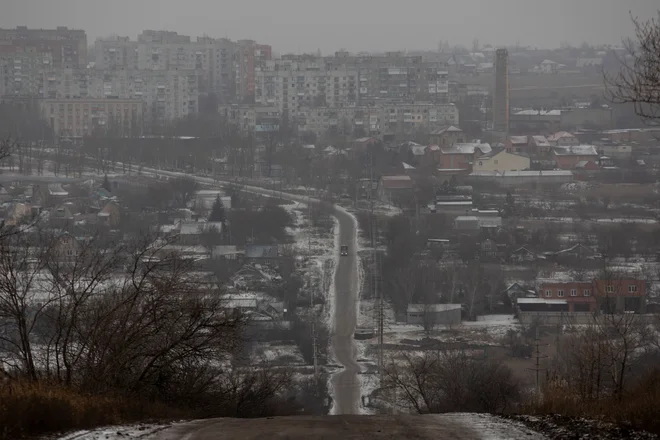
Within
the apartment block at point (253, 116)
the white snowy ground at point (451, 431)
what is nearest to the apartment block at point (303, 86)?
the apartment block at point (253, 116)

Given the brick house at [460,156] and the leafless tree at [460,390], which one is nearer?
the leafless tree at [460,390]

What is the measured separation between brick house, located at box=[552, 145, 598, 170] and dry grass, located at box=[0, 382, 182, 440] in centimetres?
1717

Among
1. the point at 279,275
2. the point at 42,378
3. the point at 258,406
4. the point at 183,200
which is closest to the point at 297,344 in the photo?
the point at 279,275

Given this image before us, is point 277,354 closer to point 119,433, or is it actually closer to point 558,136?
point 119,433

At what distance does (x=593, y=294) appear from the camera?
9.59 metres

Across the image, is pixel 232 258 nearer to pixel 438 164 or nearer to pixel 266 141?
pixel 438 164

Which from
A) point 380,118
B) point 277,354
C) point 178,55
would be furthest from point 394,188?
point 178,55

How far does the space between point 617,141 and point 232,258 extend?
12.4m

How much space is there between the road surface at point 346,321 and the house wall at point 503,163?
14.4 feet

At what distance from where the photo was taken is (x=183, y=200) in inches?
610

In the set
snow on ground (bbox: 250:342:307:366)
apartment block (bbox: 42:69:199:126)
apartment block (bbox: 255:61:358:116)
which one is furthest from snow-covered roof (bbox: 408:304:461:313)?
apartment block (bbox: 42:69:199:126)

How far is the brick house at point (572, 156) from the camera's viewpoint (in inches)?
776

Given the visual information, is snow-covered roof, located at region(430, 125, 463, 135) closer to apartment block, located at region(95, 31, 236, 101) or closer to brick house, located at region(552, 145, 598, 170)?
brick house, located at region(552, 145, 598, 170)

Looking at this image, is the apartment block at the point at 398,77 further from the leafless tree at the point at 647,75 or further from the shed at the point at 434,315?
the leafless tree at the point at 647,75
